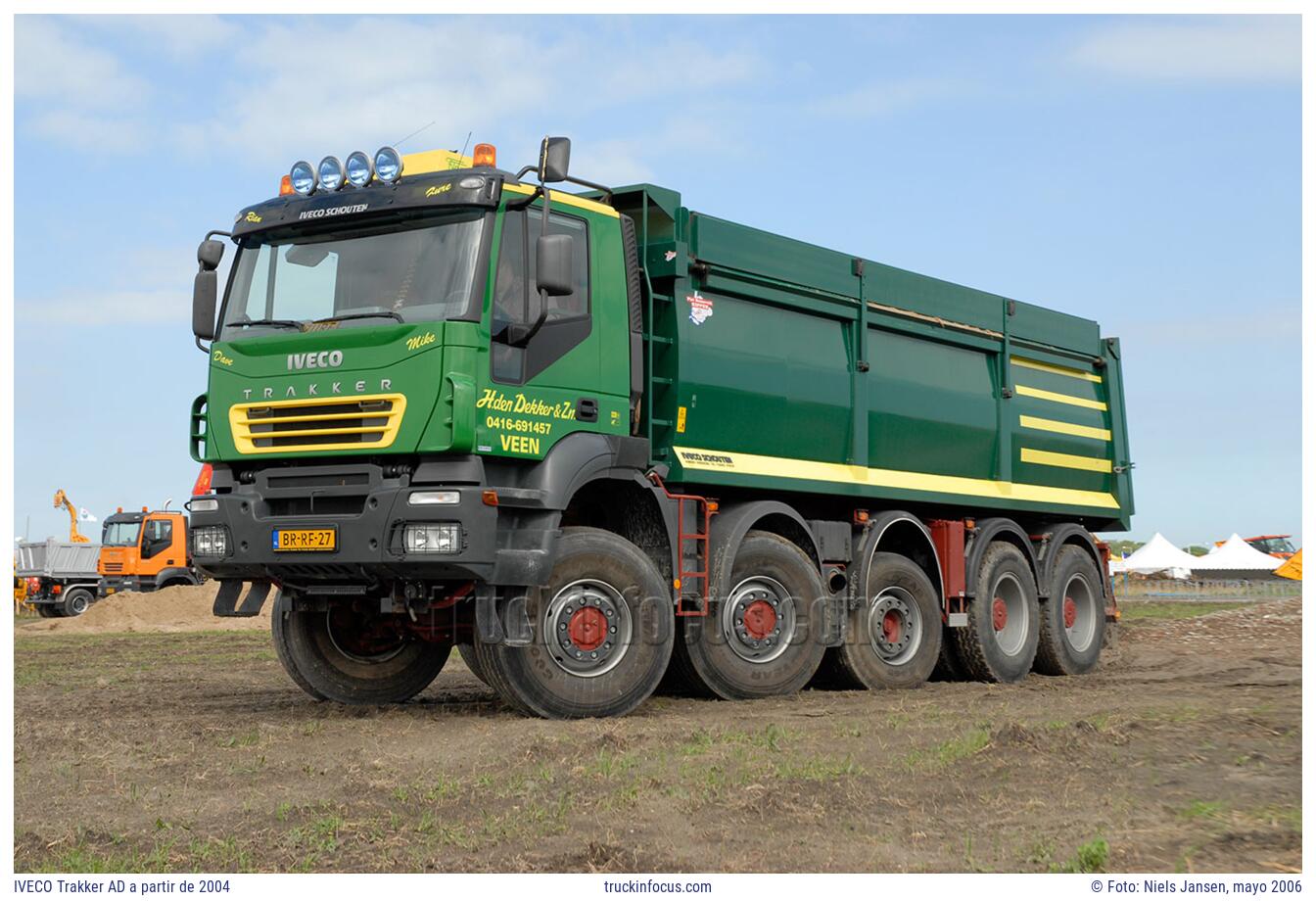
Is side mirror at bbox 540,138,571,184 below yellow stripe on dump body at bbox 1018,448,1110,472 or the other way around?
the other way around

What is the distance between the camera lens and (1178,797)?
259 inches

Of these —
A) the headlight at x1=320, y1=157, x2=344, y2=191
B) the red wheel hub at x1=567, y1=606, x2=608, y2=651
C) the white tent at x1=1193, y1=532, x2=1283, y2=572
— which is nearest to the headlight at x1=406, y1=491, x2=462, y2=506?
the red wheel hub at x1=567, y1=606, x2=608, y2=651

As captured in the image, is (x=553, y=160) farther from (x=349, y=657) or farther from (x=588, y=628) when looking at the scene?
(x=349, y=657)

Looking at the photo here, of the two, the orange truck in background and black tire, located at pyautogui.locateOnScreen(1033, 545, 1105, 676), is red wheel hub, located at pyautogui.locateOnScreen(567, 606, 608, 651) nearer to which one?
black tire, located at pyautogui.locateOnScreen(1033, 545, 1105, 676)

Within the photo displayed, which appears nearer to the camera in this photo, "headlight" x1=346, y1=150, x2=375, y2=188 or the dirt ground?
the dirt ground

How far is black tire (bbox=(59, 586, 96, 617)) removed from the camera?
117 ft

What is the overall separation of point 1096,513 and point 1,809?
40.7 feet

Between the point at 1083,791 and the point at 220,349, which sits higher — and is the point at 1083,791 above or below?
below

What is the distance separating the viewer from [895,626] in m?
13.4

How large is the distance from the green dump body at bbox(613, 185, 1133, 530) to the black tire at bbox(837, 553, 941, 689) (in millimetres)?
652

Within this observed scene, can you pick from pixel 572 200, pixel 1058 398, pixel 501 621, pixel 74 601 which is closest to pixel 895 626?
pixel 1058 398

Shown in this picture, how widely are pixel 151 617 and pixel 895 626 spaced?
2050cm

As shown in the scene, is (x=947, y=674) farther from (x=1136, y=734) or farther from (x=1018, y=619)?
(x=1136, y=734)
